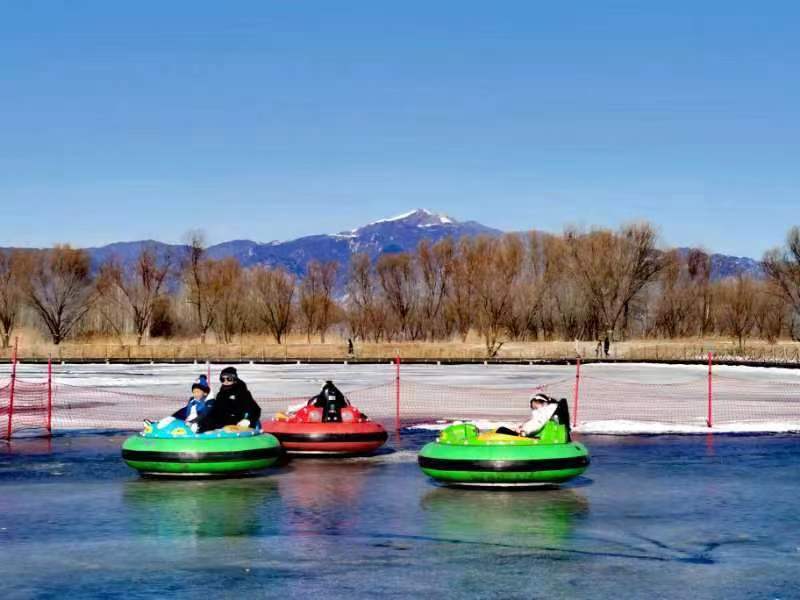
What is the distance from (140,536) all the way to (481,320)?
291 ft

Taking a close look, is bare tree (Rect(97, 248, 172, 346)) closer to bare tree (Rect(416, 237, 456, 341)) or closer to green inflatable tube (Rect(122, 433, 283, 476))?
bare tree (Rect(416, 237, 456, 341))

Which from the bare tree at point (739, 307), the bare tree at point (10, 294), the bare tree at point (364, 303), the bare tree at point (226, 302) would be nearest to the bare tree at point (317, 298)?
the bare tree at point (364, 303)

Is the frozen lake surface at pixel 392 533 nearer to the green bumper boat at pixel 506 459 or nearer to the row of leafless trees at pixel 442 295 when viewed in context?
the green bumper boat at pixel 506 459

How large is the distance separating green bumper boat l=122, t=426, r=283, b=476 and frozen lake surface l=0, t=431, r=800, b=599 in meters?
0.24

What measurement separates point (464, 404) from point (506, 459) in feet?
55.5

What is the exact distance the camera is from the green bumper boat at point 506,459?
15.5 m

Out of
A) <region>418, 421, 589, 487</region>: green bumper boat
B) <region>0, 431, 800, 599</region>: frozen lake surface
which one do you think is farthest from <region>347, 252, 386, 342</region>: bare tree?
<region>418, 421, 589, 487</region>: green bumper boat

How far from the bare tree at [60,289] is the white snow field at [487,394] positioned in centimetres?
4610

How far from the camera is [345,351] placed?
80.2m

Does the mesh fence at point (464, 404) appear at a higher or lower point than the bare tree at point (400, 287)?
lower

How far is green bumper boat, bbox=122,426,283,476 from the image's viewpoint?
16547mm

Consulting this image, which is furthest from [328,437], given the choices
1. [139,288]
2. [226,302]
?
[139,288]

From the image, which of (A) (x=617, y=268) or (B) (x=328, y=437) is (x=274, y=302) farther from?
(B) (x=328, y=437)

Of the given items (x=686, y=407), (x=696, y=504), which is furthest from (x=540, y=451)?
(x=686, y=407)
